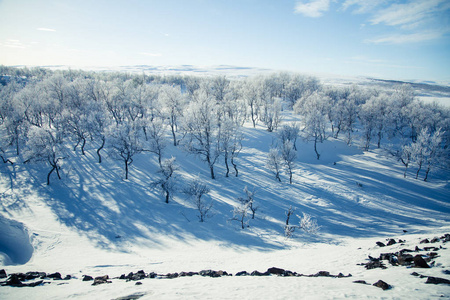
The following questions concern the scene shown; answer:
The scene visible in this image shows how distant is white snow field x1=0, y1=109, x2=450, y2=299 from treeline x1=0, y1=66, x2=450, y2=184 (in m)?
2.95

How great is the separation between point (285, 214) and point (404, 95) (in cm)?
5685

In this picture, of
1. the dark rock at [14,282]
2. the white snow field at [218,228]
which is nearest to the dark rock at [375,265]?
the white snow field at [218,228]

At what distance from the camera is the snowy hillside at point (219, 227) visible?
867 centimetres

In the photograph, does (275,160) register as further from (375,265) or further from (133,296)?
(133,296)

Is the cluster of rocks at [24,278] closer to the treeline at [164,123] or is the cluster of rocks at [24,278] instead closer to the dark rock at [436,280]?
the treeline at [164,123]

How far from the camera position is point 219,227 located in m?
20.6

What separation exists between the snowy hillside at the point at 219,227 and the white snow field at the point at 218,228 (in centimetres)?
10

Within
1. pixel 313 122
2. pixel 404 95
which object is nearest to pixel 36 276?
pixel 313 122

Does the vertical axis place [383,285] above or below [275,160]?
above

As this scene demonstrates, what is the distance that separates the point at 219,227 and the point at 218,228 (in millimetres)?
212

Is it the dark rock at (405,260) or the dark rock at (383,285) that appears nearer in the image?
the dark rock at (383,285)

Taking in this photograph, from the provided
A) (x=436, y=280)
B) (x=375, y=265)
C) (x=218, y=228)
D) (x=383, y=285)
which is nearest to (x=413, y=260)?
(x=375, y=265)

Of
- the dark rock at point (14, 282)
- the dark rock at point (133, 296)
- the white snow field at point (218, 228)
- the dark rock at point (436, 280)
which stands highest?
the dark rock at point (436, 280)

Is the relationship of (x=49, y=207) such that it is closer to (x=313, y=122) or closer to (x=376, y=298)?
(x=376, y=298)
